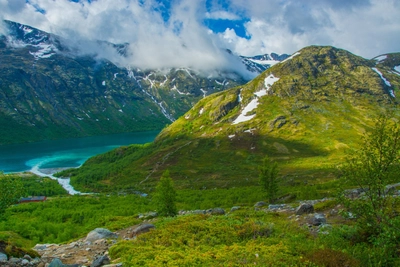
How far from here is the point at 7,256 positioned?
17.9 meters

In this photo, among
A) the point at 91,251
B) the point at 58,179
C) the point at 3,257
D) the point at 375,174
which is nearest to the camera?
the point at 375,174

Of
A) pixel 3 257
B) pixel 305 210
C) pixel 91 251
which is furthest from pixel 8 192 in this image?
pixel 305 210

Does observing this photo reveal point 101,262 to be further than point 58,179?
No

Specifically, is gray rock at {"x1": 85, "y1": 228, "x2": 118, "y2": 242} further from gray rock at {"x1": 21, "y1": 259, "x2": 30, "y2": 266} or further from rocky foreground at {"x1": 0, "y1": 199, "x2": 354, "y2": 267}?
gray rock at {"x1": 21, "y1": 259, "x2": 30, "y2": 266}

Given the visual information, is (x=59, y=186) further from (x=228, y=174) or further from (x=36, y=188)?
(x=228, y=174)

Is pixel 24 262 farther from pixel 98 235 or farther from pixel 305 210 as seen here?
pixel 305 210

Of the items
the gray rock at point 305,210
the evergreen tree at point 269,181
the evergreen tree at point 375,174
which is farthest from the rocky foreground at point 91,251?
the evergreen tree at point 269,181

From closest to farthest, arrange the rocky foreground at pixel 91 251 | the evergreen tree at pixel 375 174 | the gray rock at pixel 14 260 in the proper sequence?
the evergreen tree at pixel 375 174
the gray rock at pixel 14 260
the rocky foreground at pixel 91 251

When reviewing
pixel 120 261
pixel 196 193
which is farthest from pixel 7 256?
pixel 196 193

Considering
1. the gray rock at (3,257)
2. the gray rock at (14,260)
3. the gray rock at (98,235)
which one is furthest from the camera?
the gray rock at (98,235)

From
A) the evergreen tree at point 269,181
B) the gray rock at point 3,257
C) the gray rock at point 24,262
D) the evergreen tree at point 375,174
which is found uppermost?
the evergreen tree at point 375,174

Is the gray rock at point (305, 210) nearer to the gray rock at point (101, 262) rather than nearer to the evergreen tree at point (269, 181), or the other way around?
the gray rock at point (101, 262)

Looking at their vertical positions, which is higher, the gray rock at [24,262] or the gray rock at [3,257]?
the gray rock at [3,257]

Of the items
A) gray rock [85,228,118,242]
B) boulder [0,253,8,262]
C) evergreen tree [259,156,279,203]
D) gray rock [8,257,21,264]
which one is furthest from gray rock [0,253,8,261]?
evergreen tree [259,156,279,203]
